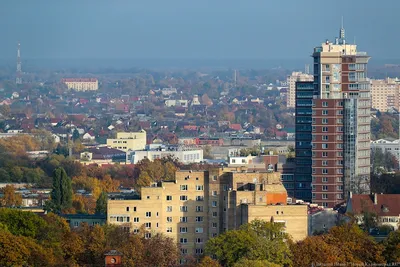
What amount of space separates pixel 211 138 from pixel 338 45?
61.5 metres

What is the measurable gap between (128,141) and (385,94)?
44916 mm

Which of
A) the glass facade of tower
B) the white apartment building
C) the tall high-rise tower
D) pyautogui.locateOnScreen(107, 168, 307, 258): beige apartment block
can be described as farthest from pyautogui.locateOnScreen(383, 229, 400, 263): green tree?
the white apartment building

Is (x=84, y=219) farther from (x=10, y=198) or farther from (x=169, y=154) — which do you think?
(x=169, y=154)

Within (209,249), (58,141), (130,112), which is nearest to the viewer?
(209,249)

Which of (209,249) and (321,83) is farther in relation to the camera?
(321,83)

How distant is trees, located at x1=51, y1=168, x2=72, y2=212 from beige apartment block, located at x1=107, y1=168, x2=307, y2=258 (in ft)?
40.5

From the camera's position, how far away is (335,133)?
235 ft

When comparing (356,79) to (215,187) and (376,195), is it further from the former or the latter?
(215,187)

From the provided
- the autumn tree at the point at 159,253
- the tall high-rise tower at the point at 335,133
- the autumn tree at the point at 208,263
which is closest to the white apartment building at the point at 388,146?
the tall high-rise tower at the point at 335,133

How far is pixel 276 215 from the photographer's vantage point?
53.8m

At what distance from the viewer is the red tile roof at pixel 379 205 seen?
2435 inches

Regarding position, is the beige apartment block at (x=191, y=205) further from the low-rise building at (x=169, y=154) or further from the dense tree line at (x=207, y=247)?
the low-rise building at (x=169, y=154)

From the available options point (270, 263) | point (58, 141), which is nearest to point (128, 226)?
point (270, 263)

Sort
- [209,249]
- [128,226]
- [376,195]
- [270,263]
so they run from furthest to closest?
[376,195]
[128,226]
[209,249]
[270,263]
